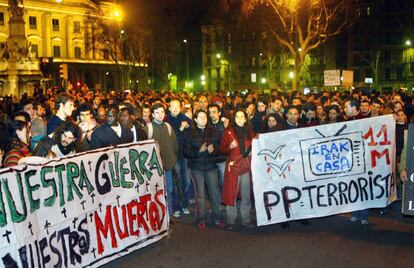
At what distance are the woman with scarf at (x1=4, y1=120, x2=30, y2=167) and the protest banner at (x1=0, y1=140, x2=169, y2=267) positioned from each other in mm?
619

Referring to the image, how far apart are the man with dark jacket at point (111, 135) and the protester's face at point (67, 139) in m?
0.81

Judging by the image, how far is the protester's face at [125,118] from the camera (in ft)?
26.8

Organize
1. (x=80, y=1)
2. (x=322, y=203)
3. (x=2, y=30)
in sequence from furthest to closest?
(x=80, y=1) → (x=2, y=30) → (x=322, y=203)

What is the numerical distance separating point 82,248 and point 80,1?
83563 mm

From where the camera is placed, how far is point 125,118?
821 centimetres

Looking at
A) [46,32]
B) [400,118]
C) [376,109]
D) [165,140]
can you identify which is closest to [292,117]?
[400,118]

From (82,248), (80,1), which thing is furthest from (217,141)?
(80,1)

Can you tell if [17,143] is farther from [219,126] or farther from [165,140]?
[219,126]

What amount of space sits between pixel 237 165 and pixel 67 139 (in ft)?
8.67

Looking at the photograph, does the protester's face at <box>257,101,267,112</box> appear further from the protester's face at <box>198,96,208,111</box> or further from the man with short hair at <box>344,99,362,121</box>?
the man with short hair at <box>344,99,362,121</box>

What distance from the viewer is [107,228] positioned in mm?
6621

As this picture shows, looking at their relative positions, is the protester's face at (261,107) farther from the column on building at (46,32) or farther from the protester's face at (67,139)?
the column on building at (46,32)

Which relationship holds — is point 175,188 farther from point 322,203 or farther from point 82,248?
point 82,248

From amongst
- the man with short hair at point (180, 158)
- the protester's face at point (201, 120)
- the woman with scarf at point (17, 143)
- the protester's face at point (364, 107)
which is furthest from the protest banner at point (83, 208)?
the protester's face at point (364, 107)
